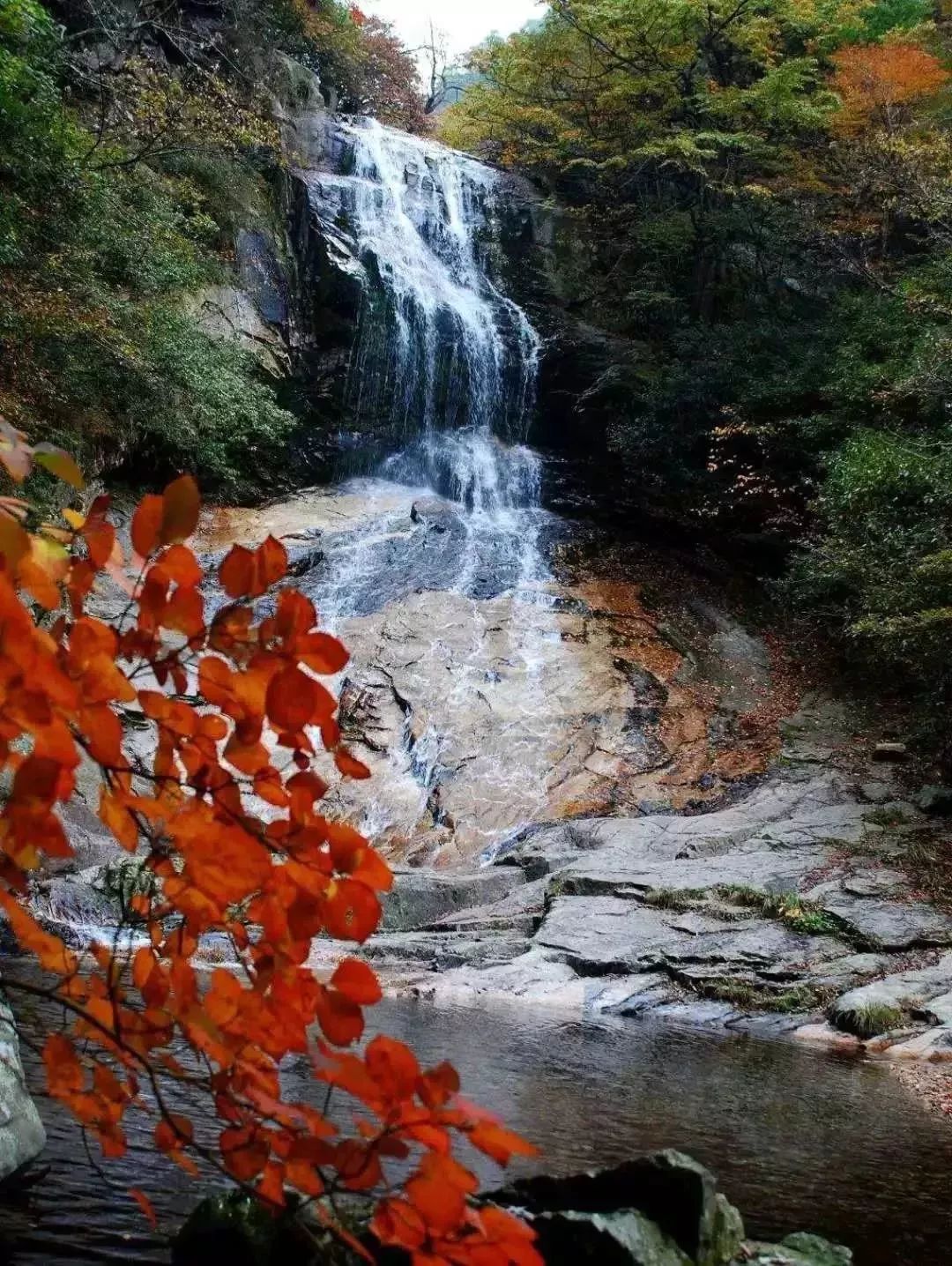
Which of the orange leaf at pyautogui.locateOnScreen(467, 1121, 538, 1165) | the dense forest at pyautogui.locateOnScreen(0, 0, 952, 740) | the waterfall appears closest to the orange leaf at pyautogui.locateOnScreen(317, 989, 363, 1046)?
the orange leaf at pyautogui.locateOnScreen(467, 1121, 538, 1165)

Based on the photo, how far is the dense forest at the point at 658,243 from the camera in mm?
11336

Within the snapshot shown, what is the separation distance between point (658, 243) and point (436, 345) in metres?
5.14

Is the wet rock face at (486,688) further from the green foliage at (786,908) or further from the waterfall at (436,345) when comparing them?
the green foliage at (786,908)

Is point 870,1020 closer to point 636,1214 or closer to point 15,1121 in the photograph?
point 636,1214

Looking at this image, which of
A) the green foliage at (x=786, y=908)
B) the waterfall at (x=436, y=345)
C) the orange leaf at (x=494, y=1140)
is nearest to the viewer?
the orange leaf at (x=494, y=1140)

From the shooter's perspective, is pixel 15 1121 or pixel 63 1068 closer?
pixel 63 1068

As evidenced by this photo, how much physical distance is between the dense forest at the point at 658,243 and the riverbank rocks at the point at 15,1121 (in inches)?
329

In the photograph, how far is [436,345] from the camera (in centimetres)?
1959

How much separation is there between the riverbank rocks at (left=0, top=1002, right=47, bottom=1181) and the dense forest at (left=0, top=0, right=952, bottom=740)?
8348 mm

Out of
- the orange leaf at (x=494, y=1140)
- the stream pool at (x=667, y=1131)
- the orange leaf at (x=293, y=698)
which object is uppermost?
the orange leaf at (x=293, y=698)

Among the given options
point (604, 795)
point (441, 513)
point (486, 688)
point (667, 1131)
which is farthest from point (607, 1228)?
point (441, 513)

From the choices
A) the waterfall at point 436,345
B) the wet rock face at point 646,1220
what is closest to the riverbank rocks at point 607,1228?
the wet rock face at point 646,1220

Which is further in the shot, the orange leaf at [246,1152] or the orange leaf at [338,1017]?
the orange leaf at [246,1152]

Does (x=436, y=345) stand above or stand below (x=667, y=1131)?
above
